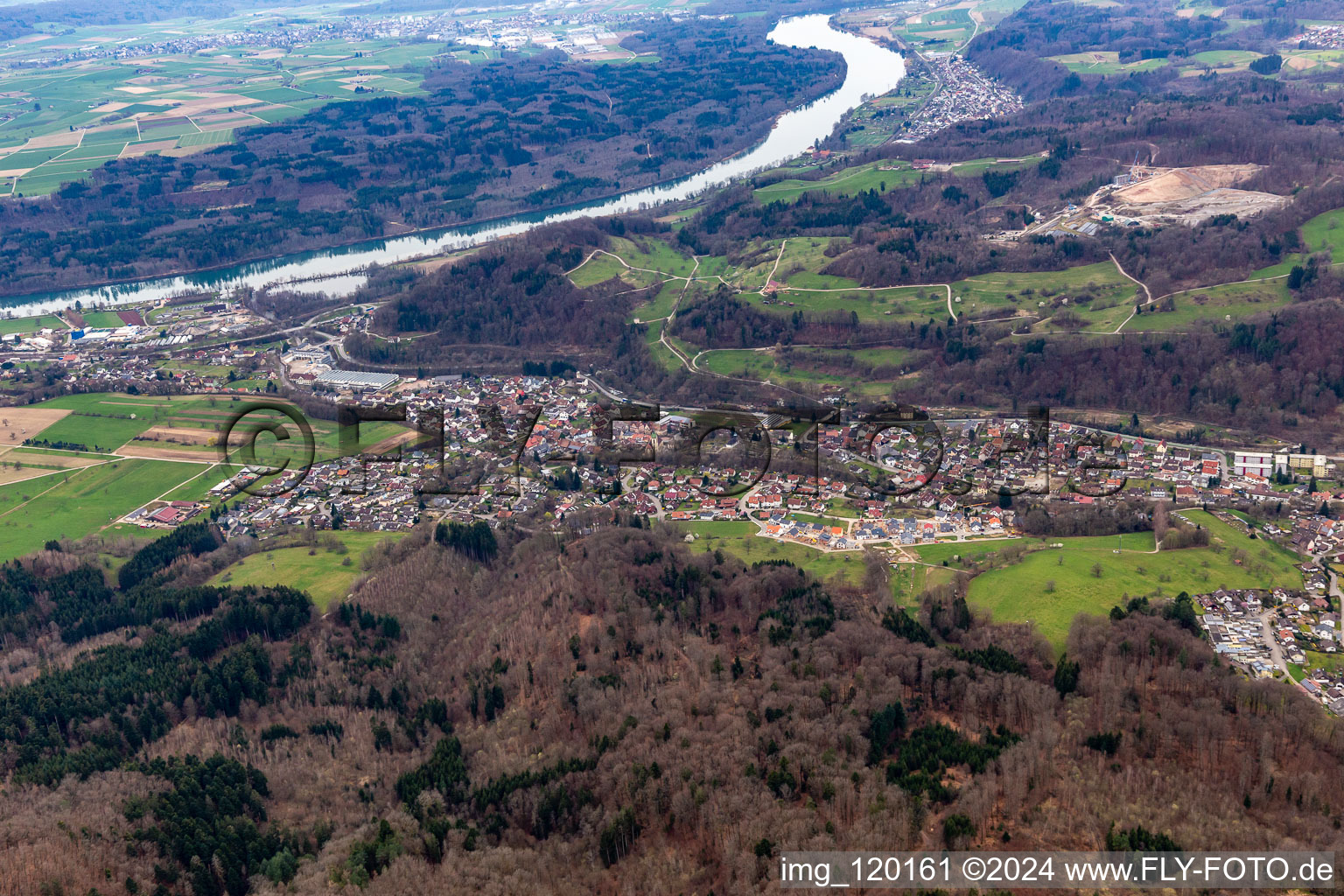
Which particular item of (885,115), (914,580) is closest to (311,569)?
(914,580)

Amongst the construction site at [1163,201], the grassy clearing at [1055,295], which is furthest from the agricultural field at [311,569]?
the construction site at [1163,201]

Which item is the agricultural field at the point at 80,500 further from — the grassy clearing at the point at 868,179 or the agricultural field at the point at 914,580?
the grassy clearing at the point at 868,179

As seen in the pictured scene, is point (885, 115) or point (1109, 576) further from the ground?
point (885, 115)

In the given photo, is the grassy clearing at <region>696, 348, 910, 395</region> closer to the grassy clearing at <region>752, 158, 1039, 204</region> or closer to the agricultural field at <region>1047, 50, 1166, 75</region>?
the grassy clearing at <region>752, 158, 1039, 204</region>

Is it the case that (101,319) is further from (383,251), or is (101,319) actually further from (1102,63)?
(1102,63)

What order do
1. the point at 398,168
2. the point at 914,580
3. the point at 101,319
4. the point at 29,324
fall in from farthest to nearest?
the point at 398,168, the point at 101,319, the point at 29,324, the point at 914,580

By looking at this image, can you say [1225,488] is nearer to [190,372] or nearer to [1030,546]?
[1030,546]
